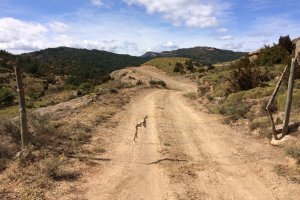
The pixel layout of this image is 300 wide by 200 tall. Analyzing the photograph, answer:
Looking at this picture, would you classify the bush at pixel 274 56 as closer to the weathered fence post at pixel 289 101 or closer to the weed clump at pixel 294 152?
the weathered fence post at pixel 289 101

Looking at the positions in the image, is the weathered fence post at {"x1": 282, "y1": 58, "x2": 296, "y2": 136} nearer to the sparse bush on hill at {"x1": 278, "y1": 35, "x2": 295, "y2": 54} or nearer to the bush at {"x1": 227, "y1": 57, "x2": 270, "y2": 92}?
the bush at {"x1": 227, "y1": 57, "x2": 270, "y2": 92}

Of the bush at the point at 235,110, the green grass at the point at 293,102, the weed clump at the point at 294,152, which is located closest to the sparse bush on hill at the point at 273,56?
the bush at the point at 235,110

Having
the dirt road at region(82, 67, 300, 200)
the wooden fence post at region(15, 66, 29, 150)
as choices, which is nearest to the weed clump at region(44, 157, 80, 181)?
the dirt road at region(82, 67, 300, 200)

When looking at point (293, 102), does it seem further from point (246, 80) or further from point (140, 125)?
point (246, 80)

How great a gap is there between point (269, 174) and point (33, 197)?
19.9 ft

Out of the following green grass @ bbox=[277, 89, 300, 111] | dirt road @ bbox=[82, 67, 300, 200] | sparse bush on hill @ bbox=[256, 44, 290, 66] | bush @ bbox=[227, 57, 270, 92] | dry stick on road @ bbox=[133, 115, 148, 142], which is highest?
sparse bush on hill @ bbox=[256, 44, 290, 66]

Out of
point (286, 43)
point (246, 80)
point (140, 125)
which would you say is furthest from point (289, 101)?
point (286, 43)

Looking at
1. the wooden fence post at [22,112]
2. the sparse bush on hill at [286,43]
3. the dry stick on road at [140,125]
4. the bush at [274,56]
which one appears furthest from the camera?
the sparse bush on hill at [286,43]

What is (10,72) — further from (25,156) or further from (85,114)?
(25,156)

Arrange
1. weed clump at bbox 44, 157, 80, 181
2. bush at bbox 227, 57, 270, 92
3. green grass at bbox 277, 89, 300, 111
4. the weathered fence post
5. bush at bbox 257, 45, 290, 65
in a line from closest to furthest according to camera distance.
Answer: weed clump at bbox 44, 157, 80, 181, the weathered fence post, green grass at bbox 277, 89, 300, 111, bush at bbox 227, 57, 270, 92, bush at bbox 257, 45, 290, 65

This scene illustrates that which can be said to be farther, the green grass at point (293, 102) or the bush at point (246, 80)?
the bush at point (246, 80)

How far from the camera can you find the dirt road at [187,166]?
29.8ft

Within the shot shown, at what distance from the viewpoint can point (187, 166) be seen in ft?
36.3

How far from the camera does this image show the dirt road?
9094mm
